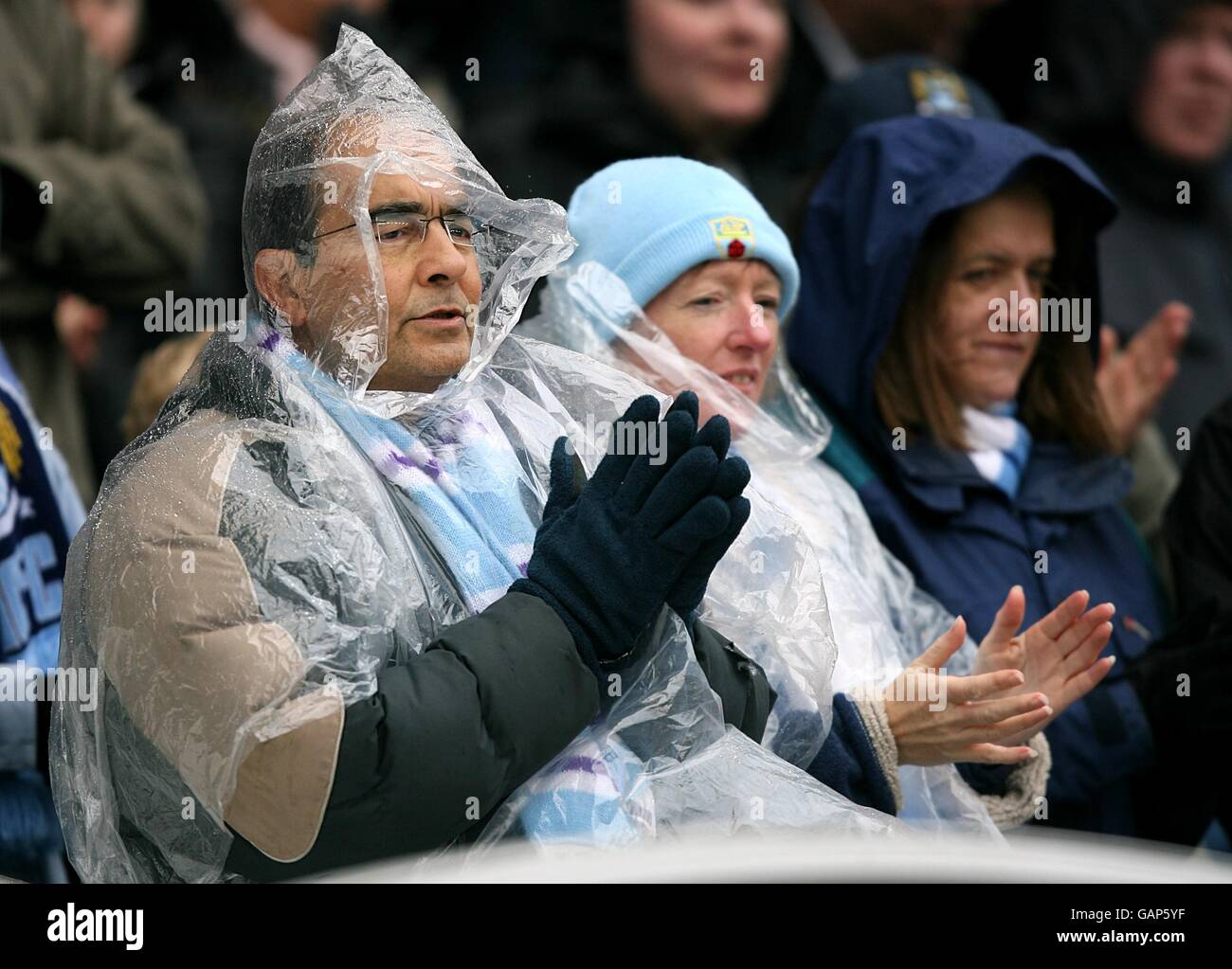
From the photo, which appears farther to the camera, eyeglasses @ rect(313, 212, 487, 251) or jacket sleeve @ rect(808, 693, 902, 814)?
jacket sleeve @ rect(808, 693, 902, 814)

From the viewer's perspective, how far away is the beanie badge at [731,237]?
3404 mm

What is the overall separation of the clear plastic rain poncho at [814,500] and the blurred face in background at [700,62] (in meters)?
A: 1.66

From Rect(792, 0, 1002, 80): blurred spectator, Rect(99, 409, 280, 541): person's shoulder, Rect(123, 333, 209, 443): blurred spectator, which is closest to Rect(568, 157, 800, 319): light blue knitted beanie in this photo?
Rect(123, 333, 209, 443): blurred spectator

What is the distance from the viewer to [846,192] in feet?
13.4

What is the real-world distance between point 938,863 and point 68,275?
302 cm

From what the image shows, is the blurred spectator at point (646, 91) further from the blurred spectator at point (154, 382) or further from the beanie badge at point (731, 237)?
the beanie badge at point (731, 237)

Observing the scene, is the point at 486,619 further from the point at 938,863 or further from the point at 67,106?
the point at 67,106

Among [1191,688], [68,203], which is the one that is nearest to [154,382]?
[68,203]

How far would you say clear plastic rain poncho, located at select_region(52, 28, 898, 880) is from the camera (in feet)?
7.33

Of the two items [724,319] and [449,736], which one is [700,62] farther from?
[449,736]

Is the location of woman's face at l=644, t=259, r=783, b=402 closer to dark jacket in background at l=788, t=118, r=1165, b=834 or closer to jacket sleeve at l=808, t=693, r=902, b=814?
dark jacket in background at l=788, t=118, r=1165, b=834

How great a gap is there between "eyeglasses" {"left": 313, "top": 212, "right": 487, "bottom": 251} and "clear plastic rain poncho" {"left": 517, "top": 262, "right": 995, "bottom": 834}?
604 millimetres

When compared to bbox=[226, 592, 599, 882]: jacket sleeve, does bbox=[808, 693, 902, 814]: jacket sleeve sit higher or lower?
lower
